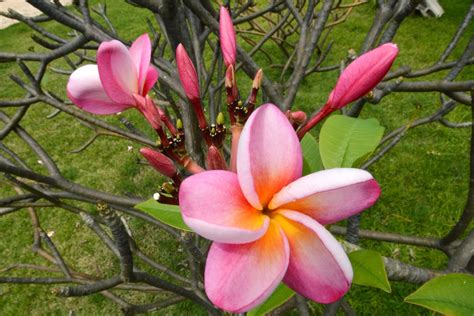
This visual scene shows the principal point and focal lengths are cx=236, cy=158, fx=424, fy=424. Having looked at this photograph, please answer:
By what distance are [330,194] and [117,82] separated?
40 cm

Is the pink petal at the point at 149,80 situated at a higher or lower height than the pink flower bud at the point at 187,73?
lower

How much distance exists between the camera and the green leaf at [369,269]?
2.21 ft

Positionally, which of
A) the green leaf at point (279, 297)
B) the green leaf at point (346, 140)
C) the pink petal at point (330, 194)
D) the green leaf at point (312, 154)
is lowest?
the green leaf at point (279, 297)

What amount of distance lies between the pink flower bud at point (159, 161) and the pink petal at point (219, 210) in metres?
0.14

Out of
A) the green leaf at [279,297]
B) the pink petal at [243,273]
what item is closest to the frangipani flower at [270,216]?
the pink petal at [243,273]

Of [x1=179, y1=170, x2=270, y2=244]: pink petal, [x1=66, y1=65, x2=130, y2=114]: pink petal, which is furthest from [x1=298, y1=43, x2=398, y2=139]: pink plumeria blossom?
[x1=66, y1=65, x2=130, y2=114]: pink petal

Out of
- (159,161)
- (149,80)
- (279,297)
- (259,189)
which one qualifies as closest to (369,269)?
(279,297)

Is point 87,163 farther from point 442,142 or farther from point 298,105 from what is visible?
point 442,142

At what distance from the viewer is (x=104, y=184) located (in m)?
3.99

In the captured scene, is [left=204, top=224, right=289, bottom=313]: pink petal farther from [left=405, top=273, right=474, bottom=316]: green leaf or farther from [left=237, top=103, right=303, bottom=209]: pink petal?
[left=405, top=273, right=474, bottom=316]: green leaf

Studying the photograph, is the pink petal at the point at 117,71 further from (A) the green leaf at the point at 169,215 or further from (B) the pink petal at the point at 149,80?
(A) the green leaf at the point at 169,215

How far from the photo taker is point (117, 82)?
71 cm

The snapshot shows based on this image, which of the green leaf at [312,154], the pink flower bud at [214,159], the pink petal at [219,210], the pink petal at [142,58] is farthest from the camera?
the green leaf at [312,154]

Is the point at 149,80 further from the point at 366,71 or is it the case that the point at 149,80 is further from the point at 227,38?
the point at 366,71
